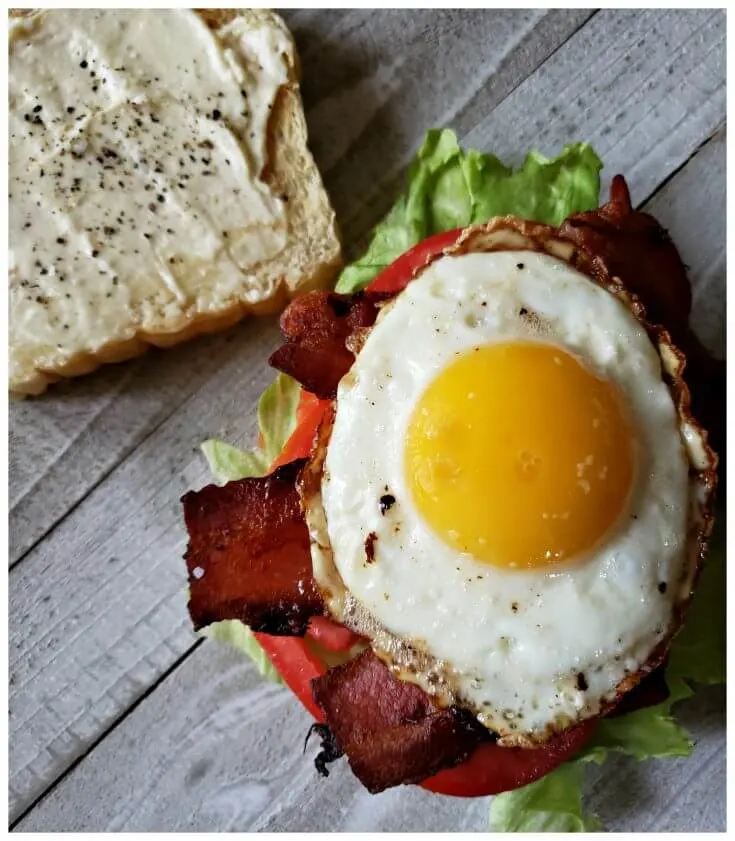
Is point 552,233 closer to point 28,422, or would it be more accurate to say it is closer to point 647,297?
point 647,297

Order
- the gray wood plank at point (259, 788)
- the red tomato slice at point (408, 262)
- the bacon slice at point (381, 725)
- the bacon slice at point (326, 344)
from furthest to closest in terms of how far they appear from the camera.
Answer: the gray wood plank at point (259, 788)
the red tomato slice at point (408, 262)
the bacon slice at point (326, 344)
the bacon slice at point (381, 725)

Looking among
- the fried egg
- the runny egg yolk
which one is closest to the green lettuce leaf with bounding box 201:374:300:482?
the fried egg

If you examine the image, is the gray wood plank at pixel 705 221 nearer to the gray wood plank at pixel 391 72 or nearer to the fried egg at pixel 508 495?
the gray wood plank at pixel 391 72

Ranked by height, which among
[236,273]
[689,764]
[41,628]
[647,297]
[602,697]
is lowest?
[689,764]

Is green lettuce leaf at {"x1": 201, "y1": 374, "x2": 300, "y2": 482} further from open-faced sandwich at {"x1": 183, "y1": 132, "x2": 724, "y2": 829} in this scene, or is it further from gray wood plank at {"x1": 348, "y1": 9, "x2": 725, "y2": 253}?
gray wood plank at {"x1": 348, "y1": 9, "x2": 725, "y2": 253}

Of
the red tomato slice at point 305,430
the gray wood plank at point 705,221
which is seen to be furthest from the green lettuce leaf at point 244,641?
the gray wood plank at point 705,221

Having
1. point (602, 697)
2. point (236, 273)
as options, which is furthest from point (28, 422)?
point (602, 697)
